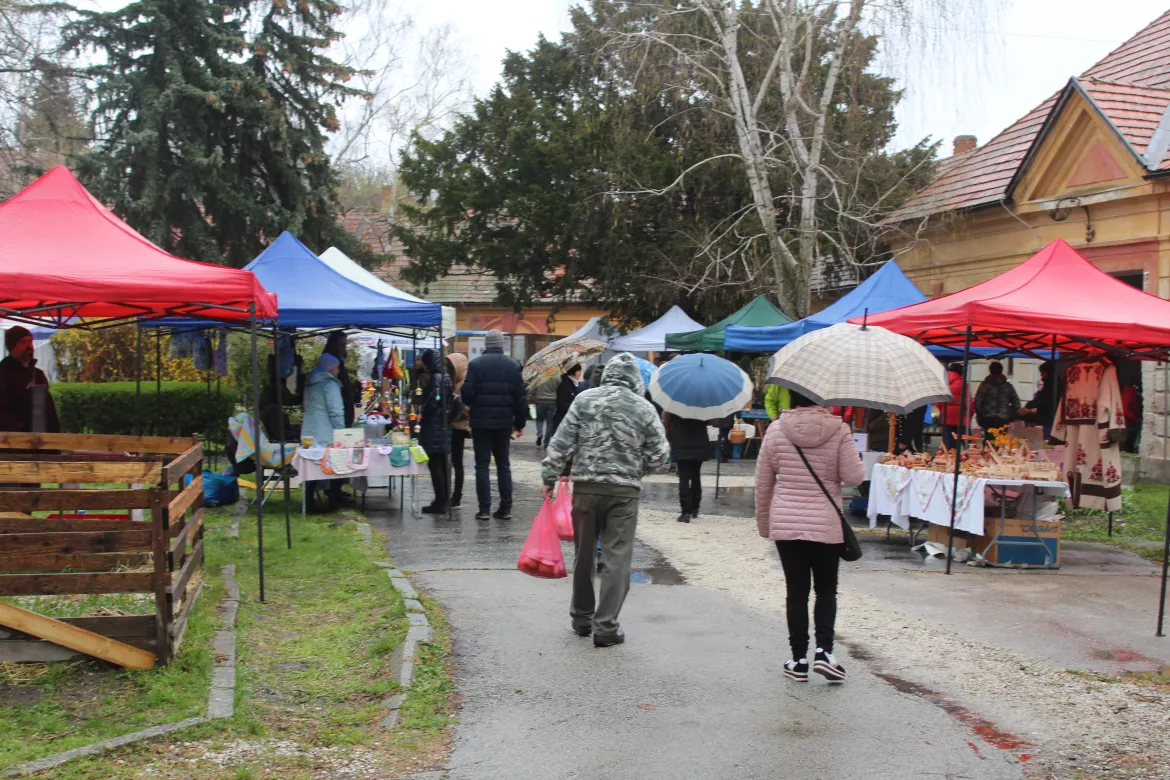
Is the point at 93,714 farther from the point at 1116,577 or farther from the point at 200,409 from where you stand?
the point at 200,409

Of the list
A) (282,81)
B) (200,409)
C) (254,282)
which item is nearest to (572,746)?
(254,282)

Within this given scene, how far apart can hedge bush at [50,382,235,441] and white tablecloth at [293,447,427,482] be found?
643 cm

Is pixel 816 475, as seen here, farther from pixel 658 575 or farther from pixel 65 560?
pixel 65 560

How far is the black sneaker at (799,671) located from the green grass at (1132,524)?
6.71m

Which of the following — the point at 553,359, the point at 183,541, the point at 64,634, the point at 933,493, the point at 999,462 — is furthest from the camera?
the point at 553,359

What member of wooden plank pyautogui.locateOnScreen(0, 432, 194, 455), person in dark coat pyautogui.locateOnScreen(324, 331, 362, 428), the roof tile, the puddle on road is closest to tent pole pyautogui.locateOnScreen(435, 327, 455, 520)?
person in dark coat pyautogui.locateOnScreen(324, 331, 362, 428)

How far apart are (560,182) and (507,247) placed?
2090 millimetres

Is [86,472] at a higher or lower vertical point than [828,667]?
higher

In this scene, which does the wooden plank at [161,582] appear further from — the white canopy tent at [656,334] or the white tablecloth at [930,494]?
the white canopy tent at [656,334]

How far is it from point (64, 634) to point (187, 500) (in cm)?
123

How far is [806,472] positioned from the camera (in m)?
6.16

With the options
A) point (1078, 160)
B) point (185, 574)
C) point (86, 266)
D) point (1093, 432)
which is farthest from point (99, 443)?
point (1078, 160)

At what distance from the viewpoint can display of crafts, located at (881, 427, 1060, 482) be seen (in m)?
10.2

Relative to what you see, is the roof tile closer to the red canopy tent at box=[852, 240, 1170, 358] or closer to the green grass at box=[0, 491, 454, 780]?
the red canopy tent at box=[852, 240, 1170, 358]
